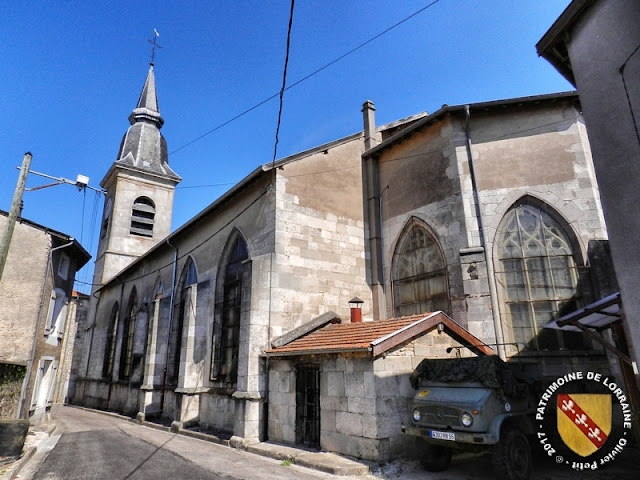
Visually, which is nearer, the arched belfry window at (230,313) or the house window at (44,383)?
the arched belfry window at (230,313)

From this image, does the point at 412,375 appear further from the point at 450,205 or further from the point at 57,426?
the point at 57,426

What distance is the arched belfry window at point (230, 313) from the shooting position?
12.0 m

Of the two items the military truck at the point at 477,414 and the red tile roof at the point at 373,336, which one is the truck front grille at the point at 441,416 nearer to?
the military truck at the point at 477,414

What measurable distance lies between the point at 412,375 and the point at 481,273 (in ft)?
11.3

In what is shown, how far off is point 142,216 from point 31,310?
16.7m

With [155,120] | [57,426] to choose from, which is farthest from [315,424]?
[155,120]

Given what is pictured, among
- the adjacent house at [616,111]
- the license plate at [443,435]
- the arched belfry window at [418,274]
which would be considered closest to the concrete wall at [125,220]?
the arched belfry window at [418,274]

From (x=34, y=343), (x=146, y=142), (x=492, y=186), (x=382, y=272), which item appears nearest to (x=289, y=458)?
(x=382, y=272)

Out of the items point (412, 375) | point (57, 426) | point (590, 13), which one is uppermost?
point (590, 13)

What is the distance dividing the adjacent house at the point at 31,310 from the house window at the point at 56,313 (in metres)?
0.03

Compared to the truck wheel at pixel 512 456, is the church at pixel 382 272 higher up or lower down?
higher up

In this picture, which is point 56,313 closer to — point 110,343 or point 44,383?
point 44,383

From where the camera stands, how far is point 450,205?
1045cm

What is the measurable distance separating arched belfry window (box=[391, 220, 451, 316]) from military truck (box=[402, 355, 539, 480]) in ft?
11.8
